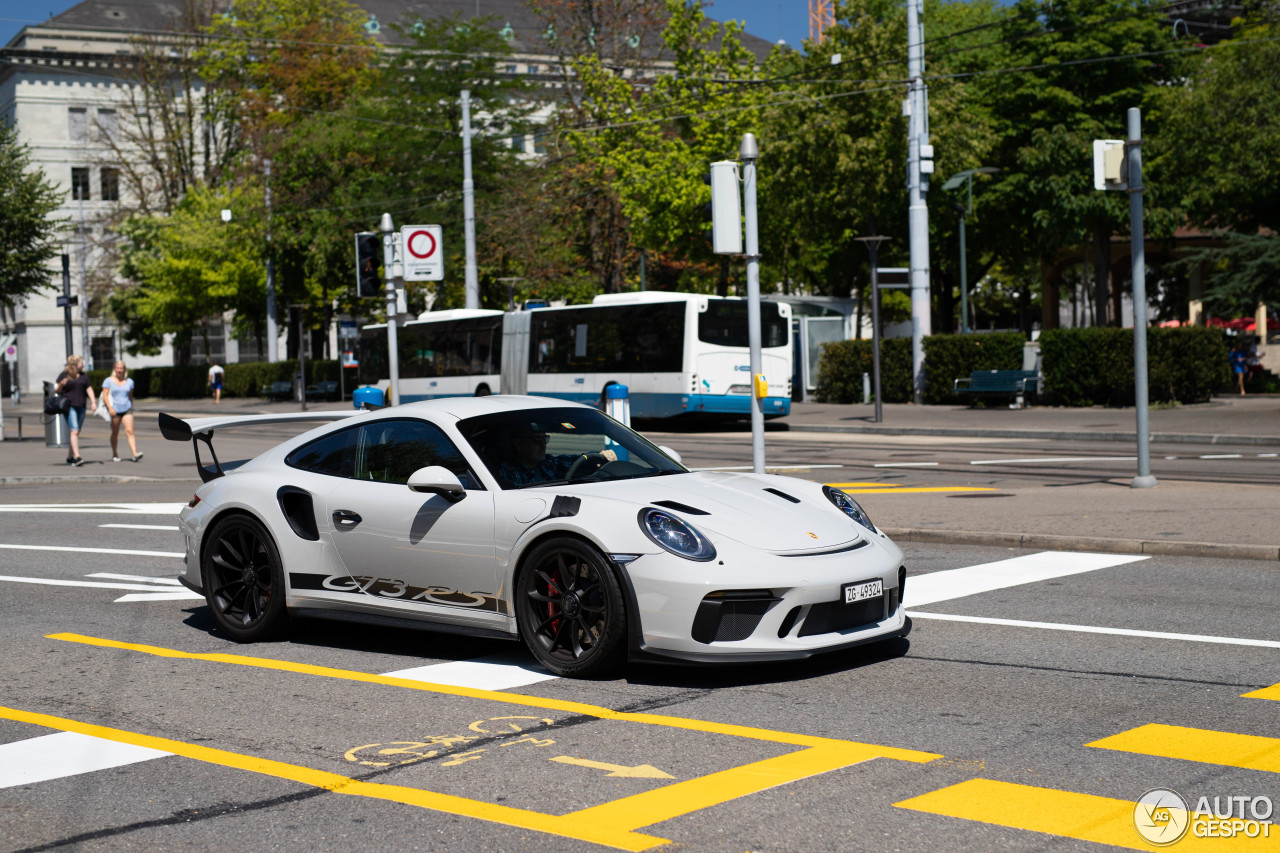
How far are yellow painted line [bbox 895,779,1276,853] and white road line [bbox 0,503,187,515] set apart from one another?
12.5 meters

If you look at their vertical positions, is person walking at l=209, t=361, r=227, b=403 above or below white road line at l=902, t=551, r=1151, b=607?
above

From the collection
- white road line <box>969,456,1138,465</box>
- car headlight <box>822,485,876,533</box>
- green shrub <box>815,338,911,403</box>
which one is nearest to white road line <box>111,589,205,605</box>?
car headlight <box>822,485,876,533</box>

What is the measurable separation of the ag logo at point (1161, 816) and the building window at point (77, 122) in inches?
3440

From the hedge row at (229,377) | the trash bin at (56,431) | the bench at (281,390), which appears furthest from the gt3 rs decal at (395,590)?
the bench at (281,390)

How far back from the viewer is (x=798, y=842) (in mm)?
4230

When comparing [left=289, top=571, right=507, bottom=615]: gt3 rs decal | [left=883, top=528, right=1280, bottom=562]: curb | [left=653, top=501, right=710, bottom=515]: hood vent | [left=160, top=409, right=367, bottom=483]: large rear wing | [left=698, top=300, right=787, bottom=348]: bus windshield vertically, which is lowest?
[left=883, top=528, right=1280, bottom=562]: curb

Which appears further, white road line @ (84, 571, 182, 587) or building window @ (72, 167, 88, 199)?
building window @ (72, 167, 88, 199)

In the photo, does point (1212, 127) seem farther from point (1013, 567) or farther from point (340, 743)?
point (340, 743)

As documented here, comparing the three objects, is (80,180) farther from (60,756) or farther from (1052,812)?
(1052,812)

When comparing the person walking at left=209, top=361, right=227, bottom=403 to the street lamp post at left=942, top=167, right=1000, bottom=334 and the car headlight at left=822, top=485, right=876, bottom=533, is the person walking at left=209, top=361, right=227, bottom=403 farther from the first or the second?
the car headlight at left=822, top=485, right=876, bottom=533

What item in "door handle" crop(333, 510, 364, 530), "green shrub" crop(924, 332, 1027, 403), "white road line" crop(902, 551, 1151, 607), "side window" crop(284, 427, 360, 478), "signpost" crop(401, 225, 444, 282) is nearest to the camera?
Result: "door handle" crop(333, 510, 364, 530)

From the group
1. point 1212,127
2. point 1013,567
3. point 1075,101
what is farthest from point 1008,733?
point 1075,101

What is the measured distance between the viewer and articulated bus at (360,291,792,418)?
101ft

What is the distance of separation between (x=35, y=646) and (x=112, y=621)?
82 centimetres
